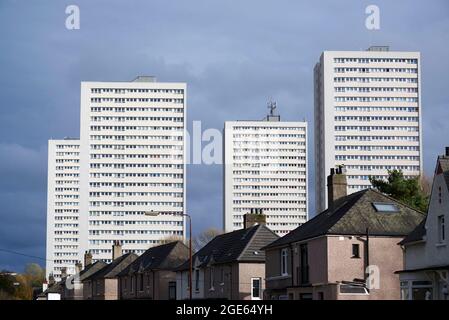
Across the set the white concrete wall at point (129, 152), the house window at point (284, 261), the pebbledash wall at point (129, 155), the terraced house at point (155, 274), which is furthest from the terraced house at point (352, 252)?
the white concrete wall at point (129, 152)

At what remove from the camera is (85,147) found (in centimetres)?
9719

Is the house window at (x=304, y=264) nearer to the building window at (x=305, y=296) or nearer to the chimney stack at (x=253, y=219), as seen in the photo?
the building window at (x=305, y=296)

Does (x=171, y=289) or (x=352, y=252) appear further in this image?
(x=171, y=289)

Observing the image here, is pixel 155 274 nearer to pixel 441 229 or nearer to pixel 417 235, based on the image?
pixel 417 235

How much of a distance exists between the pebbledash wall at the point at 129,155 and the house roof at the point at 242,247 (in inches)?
174

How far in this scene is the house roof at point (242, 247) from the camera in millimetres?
54625

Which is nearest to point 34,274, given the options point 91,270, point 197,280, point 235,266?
point 91,270

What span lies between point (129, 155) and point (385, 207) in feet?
203

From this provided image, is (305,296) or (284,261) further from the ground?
(284,261)

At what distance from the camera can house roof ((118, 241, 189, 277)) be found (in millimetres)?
71562

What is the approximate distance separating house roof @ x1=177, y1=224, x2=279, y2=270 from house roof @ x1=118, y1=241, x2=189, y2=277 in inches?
354

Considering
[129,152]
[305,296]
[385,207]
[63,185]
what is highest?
[63,185]

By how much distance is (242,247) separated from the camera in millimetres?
55656

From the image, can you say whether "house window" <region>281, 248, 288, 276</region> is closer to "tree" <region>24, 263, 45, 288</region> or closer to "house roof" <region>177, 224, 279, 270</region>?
"house roof" <region>177, 224, 279, 270</region>
